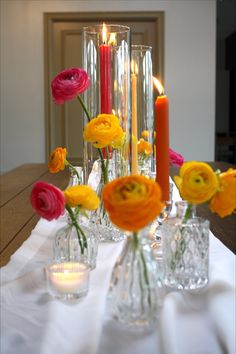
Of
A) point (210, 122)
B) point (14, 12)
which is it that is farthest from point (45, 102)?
point (210, 122)

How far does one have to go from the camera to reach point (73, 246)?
0.75 metres

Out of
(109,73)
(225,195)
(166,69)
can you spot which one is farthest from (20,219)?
(166,69)

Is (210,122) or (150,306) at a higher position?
(210,122)

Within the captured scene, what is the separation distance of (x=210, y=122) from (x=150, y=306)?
4.18 meters

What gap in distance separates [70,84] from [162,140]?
0.20 meters

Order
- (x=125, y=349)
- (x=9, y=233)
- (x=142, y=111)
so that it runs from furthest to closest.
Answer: (x=142, y=111) → (x=9, y=233) → (x=125, y=349)

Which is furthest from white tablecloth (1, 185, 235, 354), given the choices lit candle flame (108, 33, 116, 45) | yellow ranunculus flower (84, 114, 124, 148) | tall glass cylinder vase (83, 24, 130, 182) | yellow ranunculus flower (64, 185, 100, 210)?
lit candle flame (108, 33, 116, 45)

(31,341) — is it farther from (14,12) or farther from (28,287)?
A: (14,12)

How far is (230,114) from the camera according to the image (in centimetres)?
947

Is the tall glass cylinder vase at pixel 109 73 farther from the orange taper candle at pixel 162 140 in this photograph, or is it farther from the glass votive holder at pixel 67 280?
the glass votive holder at pixel 67 280

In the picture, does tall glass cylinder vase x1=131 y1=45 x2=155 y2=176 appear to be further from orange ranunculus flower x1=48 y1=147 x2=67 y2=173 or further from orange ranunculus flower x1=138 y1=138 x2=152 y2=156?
orange ranunculus flower x1=48 y1=147 x2=67 y2=173

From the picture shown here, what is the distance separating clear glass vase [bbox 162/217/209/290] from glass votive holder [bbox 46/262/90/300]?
12cm

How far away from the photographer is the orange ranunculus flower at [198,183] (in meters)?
0.59

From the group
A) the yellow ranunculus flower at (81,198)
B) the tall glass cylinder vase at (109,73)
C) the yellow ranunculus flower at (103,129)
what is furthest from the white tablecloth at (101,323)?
the tall glass cylinder vase at (109,73)
